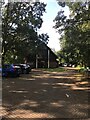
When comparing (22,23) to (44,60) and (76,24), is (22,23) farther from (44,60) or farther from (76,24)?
(44,60)

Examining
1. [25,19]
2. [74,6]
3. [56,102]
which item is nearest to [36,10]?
[25,19]

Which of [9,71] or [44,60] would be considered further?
[44,60]

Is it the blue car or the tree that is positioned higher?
the tree

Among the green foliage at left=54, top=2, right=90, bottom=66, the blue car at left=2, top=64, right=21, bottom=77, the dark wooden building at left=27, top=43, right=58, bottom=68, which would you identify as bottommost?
the blue car at left=2, top=64, right=21, bottom=77

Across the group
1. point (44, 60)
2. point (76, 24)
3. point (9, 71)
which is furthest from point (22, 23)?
point (44, 60)

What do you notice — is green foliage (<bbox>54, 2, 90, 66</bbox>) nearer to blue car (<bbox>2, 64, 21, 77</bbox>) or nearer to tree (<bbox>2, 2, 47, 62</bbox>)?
blue car (<bbox>2, 64, 21, 77</bbox>)

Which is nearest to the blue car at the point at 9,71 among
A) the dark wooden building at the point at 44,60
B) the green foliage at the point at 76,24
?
the green foliage at the point at 76,24

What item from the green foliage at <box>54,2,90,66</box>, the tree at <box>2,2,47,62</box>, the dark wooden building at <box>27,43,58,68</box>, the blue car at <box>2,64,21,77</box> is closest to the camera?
the green foliage at <box>54,2,90,66</box>

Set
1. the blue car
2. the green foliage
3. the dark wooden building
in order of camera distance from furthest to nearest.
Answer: the dark wooden building < the blue car < the green foliage

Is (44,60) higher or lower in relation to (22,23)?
lower

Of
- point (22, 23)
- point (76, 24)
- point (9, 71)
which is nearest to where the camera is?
point (76, 24)

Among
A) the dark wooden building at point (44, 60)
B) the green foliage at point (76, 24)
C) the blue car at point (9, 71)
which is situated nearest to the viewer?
the green foliage at point (76, 24)

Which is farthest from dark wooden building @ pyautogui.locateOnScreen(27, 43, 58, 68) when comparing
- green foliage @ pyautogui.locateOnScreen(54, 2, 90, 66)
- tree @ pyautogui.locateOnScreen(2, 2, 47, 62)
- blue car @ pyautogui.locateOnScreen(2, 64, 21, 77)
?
green foliage @ pyautogui.locateOnScreen(54, 2, 90, 66)

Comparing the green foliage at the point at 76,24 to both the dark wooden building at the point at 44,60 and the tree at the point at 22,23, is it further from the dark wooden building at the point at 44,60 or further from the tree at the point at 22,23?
the dark wooden building at the point at 44,60
